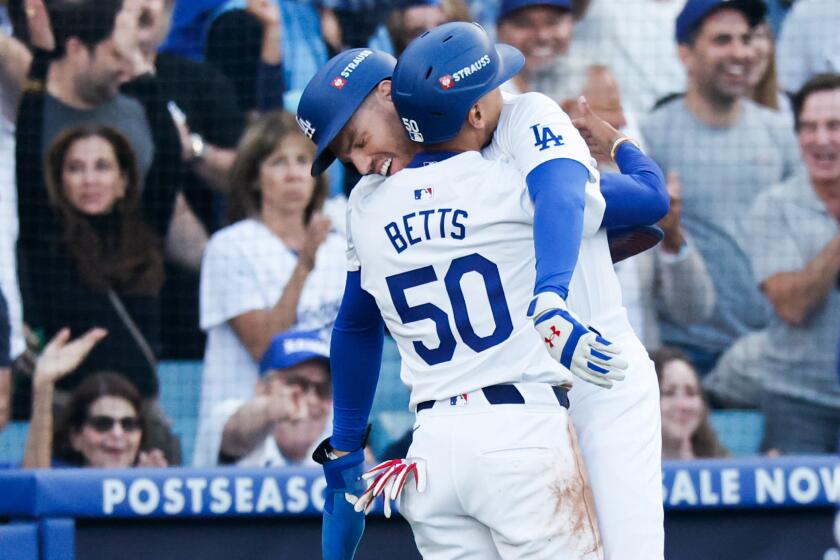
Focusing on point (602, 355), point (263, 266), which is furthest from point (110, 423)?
point (602, 355)

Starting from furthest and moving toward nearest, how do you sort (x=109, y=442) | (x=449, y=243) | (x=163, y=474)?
(x=109, y=442) → (x=163, y=474) → (x=449, y=243)

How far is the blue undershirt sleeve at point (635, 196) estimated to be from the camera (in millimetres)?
2463

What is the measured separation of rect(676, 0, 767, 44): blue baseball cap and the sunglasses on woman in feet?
8.78

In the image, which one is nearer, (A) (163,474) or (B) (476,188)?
(B) (476,188)

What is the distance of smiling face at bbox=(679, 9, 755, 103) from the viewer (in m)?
5.07

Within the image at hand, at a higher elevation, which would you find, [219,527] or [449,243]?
[449,243]

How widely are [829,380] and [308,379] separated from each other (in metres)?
2.07

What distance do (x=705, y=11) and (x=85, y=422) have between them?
297cm

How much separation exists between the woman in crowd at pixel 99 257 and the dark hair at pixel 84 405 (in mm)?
62

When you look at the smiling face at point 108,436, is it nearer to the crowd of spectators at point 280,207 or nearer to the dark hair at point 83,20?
the crowd of spectators at point 280,207

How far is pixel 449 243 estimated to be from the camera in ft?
7.68

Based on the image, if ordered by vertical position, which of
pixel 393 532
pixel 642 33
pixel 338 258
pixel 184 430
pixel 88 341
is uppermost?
pixel 642 33

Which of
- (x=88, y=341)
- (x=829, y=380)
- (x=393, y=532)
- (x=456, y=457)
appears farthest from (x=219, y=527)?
(x=829, y=380)

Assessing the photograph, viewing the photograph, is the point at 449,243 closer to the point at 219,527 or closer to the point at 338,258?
the point at 219,527
